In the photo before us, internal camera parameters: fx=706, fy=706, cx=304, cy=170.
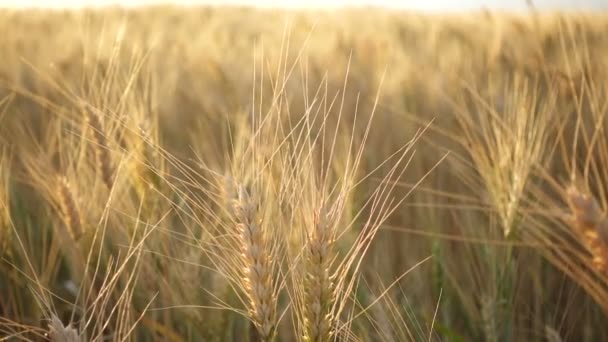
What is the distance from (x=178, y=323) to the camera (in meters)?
1.05

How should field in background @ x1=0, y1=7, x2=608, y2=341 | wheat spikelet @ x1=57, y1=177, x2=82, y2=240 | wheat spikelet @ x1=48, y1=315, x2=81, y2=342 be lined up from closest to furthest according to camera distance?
wheat spikelet @ x1=48, y1=315, x2=81, y2=342 < field in background @ x1=0, y1=7, x2=608, y2=341 < wheat spikelet @ x1=57, y1=177, x2=82, y2=240

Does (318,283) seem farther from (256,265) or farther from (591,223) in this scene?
(591,223)

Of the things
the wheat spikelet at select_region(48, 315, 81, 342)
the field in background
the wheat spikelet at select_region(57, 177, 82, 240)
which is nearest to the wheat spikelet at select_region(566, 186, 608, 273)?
the field in background

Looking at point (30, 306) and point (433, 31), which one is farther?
point (433, 31)

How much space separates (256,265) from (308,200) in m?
0.35

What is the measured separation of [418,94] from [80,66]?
106 cm

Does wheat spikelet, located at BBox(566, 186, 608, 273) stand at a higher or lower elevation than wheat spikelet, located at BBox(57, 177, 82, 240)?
higher

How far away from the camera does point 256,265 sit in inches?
24.2

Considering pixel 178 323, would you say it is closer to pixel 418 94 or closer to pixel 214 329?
pixel 214 329

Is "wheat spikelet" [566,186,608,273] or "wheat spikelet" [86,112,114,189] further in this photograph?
"wheat spikelet" [86,112,114,189]

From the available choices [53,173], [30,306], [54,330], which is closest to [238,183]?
[54,330]

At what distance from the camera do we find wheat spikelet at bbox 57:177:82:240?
0.89m

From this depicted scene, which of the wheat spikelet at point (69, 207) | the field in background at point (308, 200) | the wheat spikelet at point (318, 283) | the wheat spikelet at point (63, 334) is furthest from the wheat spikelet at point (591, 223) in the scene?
the wheat spikelet at point (69, 207)

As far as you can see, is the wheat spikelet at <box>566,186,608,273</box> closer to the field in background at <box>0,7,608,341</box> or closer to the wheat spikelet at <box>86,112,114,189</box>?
the field in background at <box>0,7,608,341</box>
